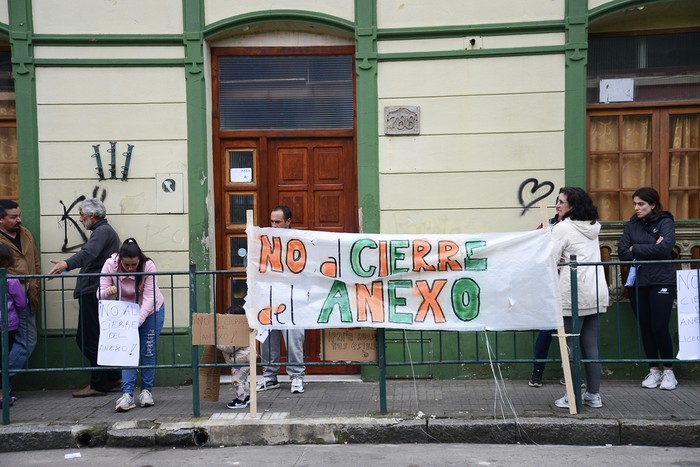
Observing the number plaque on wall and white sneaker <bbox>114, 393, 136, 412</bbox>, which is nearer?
white sneaker <bbox>114, 393, 136, 412</bbox>

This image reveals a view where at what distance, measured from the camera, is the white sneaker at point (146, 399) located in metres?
7.06

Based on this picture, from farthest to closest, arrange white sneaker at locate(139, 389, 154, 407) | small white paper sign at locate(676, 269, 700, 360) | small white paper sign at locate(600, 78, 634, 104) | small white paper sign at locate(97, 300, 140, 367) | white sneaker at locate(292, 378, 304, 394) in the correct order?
small white paper sign at locate(600, 78, 634, 104) → white sneaker at locate(292, 378, 304, 394) → white sneaker at locate(139, 389, 154, 407) → small white paper sign at locate(97, 300, 140, 367) → small white paper sign at locate(676, 269, 700, 360)

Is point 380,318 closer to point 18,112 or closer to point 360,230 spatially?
point 360,230

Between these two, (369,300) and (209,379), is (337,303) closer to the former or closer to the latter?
(369,300)

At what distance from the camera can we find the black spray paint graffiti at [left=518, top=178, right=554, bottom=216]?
26.4 ft

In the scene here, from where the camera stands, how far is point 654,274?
24.0 feet

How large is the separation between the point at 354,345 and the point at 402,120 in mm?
→ 2802

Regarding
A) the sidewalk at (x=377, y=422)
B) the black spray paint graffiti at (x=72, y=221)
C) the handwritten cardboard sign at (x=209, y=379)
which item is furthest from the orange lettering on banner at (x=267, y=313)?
the black spray paint graffiti at (x=72, y=221)

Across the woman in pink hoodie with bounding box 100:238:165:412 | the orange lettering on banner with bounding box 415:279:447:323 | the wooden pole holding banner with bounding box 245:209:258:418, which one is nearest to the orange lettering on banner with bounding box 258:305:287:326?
the wooden pole holding banner with bounding box 245:209:258:418

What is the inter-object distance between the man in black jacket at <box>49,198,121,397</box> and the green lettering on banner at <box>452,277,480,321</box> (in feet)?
12.5

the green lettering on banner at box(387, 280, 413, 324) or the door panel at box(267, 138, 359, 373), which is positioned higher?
the door panel at box(267, 138, 359, 373)

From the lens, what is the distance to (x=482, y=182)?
810 centimetres

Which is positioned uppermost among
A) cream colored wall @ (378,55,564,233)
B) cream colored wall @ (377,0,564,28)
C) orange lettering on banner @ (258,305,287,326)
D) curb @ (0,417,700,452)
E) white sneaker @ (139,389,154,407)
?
cream colored wall @ (377,0,564,28)

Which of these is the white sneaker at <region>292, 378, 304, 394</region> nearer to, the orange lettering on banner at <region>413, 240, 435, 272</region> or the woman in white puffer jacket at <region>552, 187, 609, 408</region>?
the orange lettering on banner at <region>413, 240, 435, 272</region>
